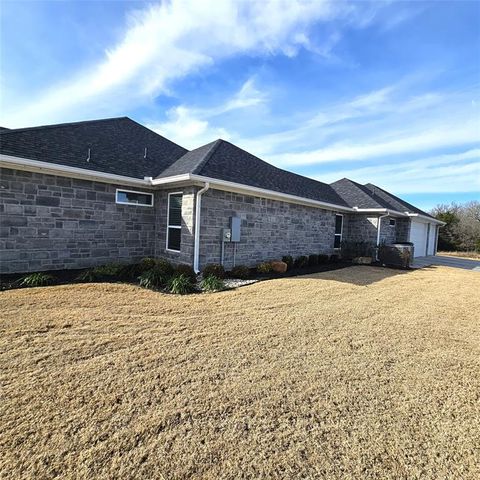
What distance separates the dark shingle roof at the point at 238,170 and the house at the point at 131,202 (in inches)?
2.6

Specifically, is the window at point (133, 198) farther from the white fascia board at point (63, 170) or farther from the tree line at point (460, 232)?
the tree line at point (460, 232)

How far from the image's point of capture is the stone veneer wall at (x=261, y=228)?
28.9 feet

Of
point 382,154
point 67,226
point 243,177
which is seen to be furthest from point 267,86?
point 382,154

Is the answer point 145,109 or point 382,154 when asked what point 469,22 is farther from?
point 145,109

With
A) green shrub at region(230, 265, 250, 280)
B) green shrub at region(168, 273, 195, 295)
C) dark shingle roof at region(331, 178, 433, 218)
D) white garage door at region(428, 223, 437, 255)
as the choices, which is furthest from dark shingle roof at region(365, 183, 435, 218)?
green shrub at region(168, 273, 195, 295)

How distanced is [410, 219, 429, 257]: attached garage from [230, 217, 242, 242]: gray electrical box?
13653 mm

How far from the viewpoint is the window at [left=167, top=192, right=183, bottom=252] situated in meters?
9.07

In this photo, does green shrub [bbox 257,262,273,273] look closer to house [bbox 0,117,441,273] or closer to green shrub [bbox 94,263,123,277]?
house [bbox 0,117,441,273]

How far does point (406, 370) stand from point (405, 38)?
9.39 m

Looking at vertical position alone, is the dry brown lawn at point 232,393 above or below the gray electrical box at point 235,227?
below

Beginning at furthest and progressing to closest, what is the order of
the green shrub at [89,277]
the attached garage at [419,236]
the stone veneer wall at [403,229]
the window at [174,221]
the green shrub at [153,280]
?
1. the attached garage at [419,236]
2. the stone veneer wall at [403,229]
3. the window at [174,221]
4. the green shrub at [89,277]
5. the green shrub at [153,280]

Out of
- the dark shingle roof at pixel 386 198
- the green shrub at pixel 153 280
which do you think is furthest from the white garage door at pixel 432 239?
the green shrub at pixel 153 280

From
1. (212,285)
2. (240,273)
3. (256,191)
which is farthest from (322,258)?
(212,285)

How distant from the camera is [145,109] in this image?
41.7 ft
